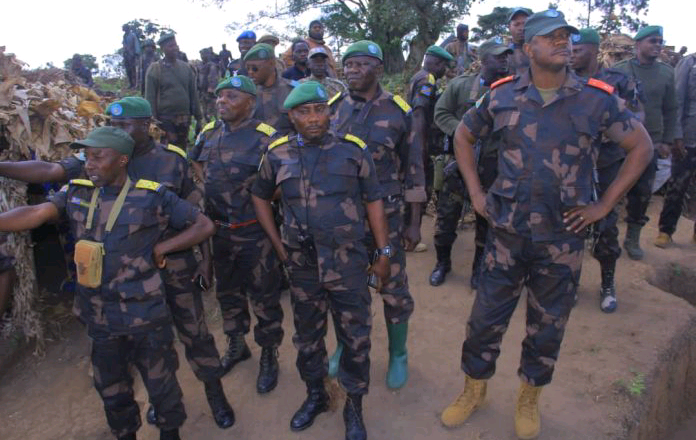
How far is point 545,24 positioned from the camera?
2.38m

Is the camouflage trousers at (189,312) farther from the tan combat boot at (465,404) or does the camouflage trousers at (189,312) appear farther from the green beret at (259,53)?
the green beret at (259,53)

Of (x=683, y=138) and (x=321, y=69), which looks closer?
(x=683, y=138)

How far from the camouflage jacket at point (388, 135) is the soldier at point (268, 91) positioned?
2.83 feet

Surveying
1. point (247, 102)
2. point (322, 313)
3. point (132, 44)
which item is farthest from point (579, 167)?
point (132, 44)

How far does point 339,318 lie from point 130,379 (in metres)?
1.23

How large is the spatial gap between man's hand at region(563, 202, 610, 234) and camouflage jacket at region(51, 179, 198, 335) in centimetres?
203

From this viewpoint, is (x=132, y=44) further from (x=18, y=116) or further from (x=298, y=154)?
(x=298, y=154)

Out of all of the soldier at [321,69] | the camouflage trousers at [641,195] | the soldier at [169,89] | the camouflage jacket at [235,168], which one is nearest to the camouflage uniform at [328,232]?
the camouflage jacket at [235,168]

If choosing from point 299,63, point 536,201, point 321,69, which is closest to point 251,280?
point 536,201

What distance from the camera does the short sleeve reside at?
2818 mm

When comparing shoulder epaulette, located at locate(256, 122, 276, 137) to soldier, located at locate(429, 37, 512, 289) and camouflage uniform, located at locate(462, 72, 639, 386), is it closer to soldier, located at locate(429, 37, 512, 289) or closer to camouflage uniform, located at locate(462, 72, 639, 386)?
camouflage uniform, located at locate(462, 72, 639, 386)

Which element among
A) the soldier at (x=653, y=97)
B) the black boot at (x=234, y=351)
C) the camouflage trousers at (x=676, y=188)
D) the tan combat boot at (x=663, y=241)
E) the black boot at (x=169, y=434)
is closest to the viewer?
the black boot at (x=169, y=434)

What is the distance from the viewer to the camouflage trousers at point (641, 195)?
16.4ft

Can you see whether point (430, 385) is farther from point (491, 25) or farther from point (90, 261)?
point (491, 25)
